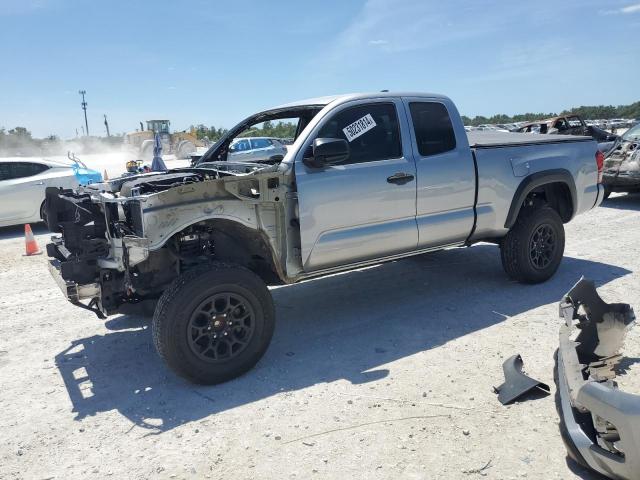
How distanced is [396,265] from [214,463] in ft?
13.7

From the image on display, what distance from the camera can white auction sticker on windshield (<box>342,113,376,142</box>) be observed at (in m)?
4.31

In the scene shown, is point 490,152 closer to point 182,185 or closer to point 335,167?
point 335,167

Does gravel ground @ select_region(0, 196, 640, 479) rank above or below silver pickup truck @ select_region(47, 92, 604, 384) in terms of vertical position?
below

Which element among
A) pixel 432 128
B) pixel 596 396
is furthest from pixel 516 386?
pixel 432 128

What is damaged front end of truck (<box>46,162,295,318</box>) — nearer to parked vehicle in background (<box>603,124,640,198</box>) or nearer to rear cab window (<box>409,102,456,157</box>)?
rear cab window (<box>409,102,456,157</box>)

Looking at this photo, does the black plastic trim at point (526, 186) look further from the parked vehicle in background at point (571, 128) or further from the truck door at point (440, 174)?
the parked vehicle in background at point (571, 128)

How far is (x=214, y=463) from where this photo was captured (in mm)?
2857

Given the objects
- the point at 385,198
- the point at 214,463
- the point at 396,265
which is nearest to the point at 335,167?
the point at 385,198

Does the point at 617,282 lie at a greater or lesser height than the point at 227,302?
lesser

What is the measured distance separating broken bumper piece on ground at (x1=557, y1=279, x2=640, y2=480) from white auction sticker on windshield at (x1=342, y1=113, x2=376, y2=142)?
2105mm

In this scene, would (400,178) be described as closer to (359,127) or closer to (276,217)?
(359,127)

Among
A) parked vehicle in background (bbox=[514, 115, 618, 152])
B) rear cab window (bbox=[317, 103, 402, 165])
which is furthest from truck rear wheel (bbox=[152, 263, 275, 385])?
parked vehicle in background (bbox=[514, 115, 618, 152])

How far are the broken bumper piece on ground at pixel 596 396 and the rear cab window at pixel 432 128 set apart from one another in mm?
1991

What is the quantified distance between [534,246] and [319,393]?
10.4 feet
